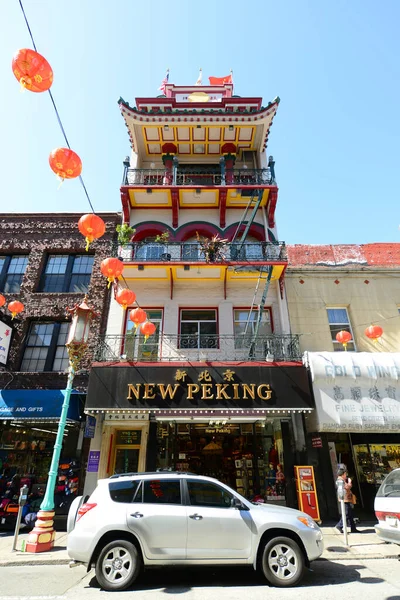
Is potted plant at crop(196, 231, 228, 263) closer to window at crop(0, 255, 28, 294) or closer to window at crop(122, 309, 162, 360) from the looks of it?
window at crop(122, 309, 162, 360)

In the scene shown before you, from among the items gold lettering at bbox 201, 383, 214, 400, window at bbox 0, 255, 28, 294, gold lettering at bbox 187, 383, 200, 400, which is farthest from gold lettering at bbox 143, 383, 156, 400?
window at bbox 0, 255, 28, 294

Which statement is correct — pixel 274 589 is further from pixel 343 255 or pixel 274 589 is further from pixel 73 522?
pixel 343 255

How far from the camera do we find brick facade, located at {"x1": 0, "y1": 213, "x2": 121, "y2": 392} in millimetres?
13320

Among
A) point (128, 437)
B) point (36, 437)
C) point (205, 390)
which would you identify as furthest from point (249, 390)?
point (36, 437)

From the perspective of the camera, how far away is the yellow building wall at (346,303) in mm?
13828

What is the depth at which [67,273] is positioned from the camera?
15.5m

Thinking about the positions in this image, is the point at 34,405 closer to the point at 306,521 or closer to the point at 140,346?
the point at 140,346

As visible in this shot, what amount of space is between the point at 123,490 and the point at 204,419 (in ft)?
19.4

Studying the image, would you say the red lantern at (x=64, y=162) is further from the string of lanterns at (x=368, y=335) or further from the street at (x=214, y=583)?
the string of lanterns at (x=368, y=335)

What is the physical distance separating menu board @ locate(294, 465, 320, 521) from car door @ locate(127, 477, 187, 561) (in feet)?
19.1

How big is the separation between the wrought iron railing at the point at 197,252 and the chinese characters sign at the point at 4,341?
5.35m

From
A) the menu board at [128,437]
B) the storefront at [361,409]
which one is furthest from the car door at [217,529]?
the menu board at [128,437]

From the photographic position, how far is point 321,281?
15.1 m

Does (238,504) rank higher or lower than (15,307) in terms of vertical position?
lower
